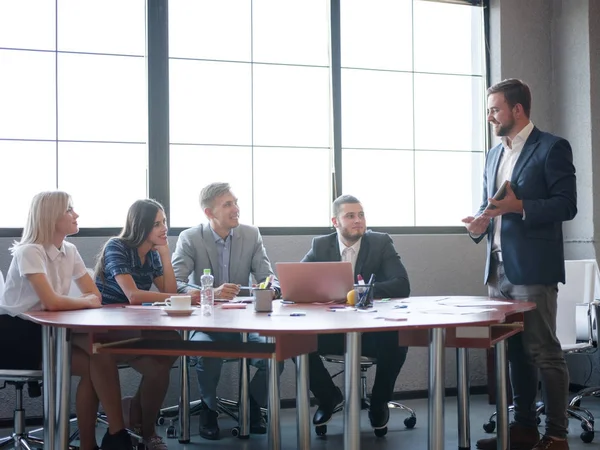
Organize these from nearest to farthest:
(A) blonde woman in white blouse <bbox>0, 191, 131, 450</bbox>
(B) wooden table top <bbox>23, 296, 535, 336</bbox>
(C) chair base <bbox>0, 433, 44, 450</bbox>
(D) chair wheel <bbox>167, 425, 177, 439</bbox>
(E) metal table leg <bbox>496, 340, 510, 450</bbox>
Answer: (B) wooden table top <bbox>23, 296, 535, 336</bbox>
(A) blonde woman in white blouse <bbox>0, 191, 131, 450</bbox>
(E) metal table leg <bbox>496, 340, 510, 450</bbox>
(C) chair base <bbox>0, 433, 44, 450</bbox>
(D) chair wheel <bbox>167, 425, 177, 439</bbox>

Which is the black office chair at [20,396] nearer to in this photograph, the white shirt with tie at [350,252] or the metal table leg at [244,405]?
the metal table leg at [244,405]

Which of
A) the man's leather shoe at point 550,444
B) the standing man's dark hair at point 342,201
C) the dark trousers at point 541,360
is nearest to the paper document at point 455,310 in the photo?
the dark trousers at point 541,360

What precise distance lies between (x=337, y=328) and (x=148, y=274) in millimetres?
1741

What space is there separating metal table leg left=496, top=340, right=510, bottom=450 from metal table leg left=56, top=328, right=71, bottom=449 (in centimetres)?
180

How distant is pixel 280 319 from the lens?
2.82m

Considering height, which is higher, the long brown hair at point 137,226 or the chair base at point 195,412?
the long brown hair at point 137,226

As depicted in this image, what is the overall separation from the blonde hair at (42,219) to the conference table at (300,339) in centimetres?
44

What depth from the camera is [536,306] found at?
136 inches

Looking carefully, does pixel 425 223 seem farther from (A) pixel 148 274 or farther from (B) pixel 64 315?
(B) pixel 64 315

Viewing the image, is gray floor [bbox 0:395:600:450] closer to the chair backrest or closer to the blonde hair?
the chair backrest

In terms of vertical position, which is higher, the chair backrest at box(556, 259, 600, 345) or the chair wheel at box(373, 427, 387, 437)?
the chair backrest at box(556, 259, 600, 345)

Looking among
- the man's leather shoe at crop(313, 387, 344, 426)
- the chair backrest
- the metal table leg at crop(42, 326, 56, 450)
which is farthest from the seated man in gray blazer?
the chair backrest

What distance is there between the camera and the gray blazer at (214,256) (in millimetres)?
4320

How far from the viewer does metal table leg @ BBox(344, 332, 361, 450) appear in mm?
2592
